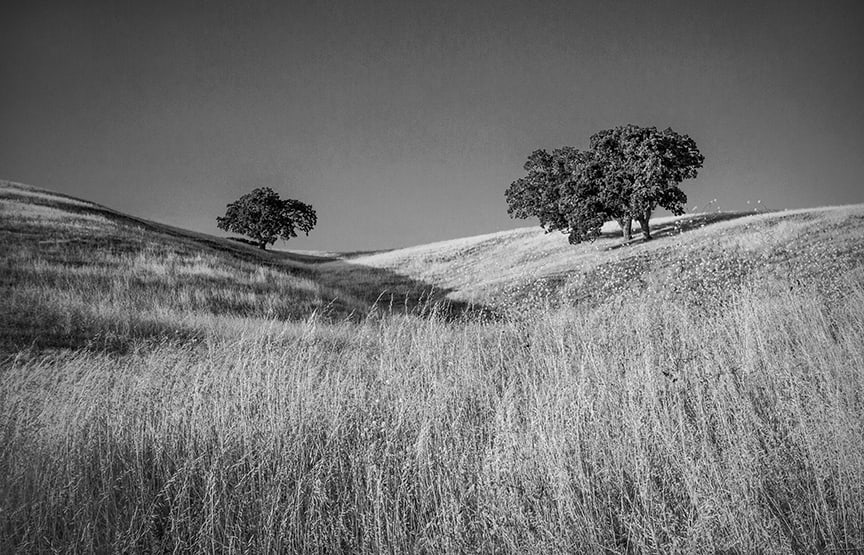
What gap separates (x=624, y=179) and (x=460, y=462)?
117 feet

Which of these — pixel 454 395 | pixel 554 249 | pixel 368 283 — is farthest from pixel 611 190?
pixel 454 395

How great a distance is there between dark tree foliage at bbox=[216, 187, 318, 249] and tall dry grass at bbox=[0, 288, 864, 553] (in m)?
75.5

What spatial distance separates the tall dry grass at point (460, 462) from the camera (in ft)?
10.8

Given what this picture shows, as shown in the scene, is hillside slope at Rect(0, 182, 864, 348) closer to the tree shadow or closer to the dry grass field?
the tree shadow

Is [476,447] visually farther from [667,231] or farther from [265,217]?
[265,217]

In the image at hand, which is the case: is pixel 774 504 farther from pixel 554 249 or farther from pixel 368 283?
pixel 554 249

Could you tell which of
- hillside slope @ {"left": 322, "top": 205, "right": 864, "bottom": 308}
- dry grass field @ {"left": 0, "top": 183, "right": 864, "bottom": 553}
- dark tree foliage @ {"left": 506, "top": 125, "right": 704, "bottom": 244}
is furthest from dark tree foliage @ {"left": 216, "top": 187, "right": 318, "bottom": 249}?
dry grass field @ {"left": 0, "top": 183, "right": 864, "bottom": 553}

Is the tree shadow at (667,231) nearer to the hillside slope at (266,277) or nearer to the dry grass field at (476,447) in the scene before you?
the hillside slope at (266,277)

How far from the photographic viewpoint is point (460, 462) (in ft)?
13.0

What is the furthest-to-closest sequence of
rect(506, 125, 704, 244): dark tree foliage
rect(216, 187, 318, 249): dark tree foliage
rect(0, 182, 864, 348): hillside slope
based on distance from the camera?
1. rect(216, 187, 318, 249): dark tree foliage
2. rect(506, 125, 704, 244): dark tree foliage
3. rect(0, 182, 864, 348): hillside slope

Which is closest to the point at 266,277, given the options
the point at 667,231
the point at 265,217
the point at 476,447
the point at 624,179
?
the point at 476,447

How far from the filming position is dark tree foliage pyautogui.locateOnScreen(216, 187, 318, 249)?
3068 inches

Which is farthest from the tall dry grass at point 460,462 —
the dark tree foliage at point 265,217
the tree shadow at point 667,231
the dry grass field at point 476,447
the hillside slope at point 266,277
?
the dark tree foliage at point 265,217

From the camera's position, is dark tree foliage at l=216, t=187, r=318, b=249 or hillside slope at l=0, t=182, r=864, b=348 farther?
dark tree foliage at l=216, t=187, r=318, b=249
